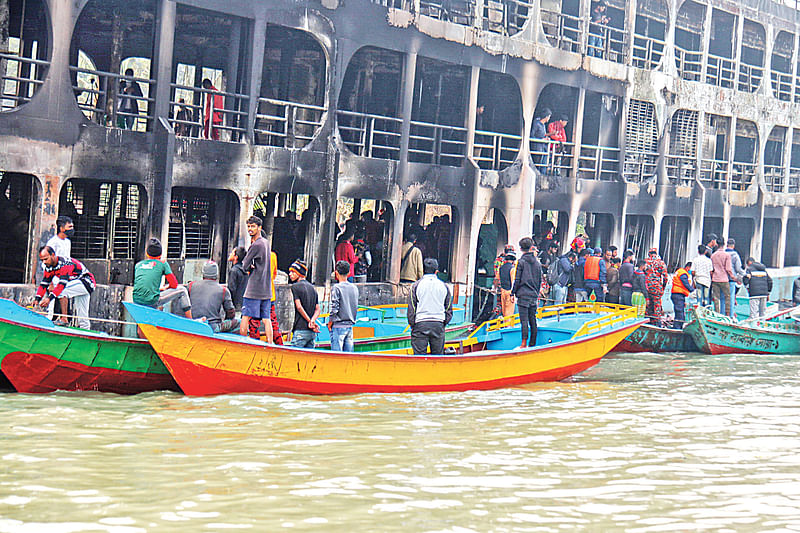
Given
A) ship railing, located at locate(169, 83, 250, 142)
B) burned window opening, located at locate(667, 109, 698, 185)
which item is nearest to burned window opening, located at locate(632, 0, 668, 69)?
burned window opening, located at locate(667, 109, 698, 185)

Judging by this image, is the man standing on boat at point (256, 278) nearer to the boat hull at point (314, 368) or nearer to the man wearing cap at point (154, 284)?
the boat hull at point (314, 368)

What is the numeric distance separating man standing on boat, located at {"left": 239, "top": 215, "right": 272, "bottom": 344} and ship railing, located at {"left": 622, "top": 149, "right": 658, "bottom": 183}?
1681 cm

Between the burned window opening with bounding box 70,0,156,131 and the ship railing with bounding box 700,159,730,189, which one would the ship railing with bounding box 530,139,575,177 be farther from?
the burned window opening with bounding box 70,0,156,131

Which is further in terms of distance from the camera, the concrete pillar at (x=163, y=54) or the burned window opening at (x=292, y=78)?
the burned window opening at (x=292, y=78)

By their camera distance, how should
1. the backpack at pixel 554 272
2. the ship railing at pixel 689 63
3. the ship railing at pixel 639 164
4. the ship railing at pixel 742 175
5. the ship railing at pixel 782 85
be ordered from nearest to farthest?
1. the backpack at pixel 554 272
2. the ship railing at pixel 639 164
3. the ship railing at pixel 689 63
4. the ship railing at pixel 742 175
5. the ship railing at pixel 782 85

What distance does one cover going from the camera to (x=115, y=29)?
64.8ft

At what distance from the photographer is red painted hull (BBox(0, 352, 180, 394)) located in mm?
12102

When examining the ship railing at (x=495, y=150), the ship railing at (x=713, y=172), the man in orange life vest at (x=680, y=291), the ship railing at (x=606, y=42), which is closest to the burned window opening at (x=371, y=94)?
the ship railing at (x=495, y=150)

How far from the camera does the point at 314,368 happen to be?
42.3 feet

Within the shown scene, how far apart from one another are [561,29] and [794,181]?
46.3ft

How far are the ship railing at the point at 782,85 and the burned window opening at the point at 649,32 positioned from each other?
645 centimetres

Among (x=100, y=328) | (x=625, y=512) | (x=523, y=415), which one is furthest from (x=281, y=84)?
(x=625, y=512)

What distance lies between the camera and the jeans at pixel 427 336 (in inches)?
550

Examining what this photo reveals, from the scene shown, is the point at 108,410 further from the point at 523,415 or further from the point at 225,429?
the point at 523,415
